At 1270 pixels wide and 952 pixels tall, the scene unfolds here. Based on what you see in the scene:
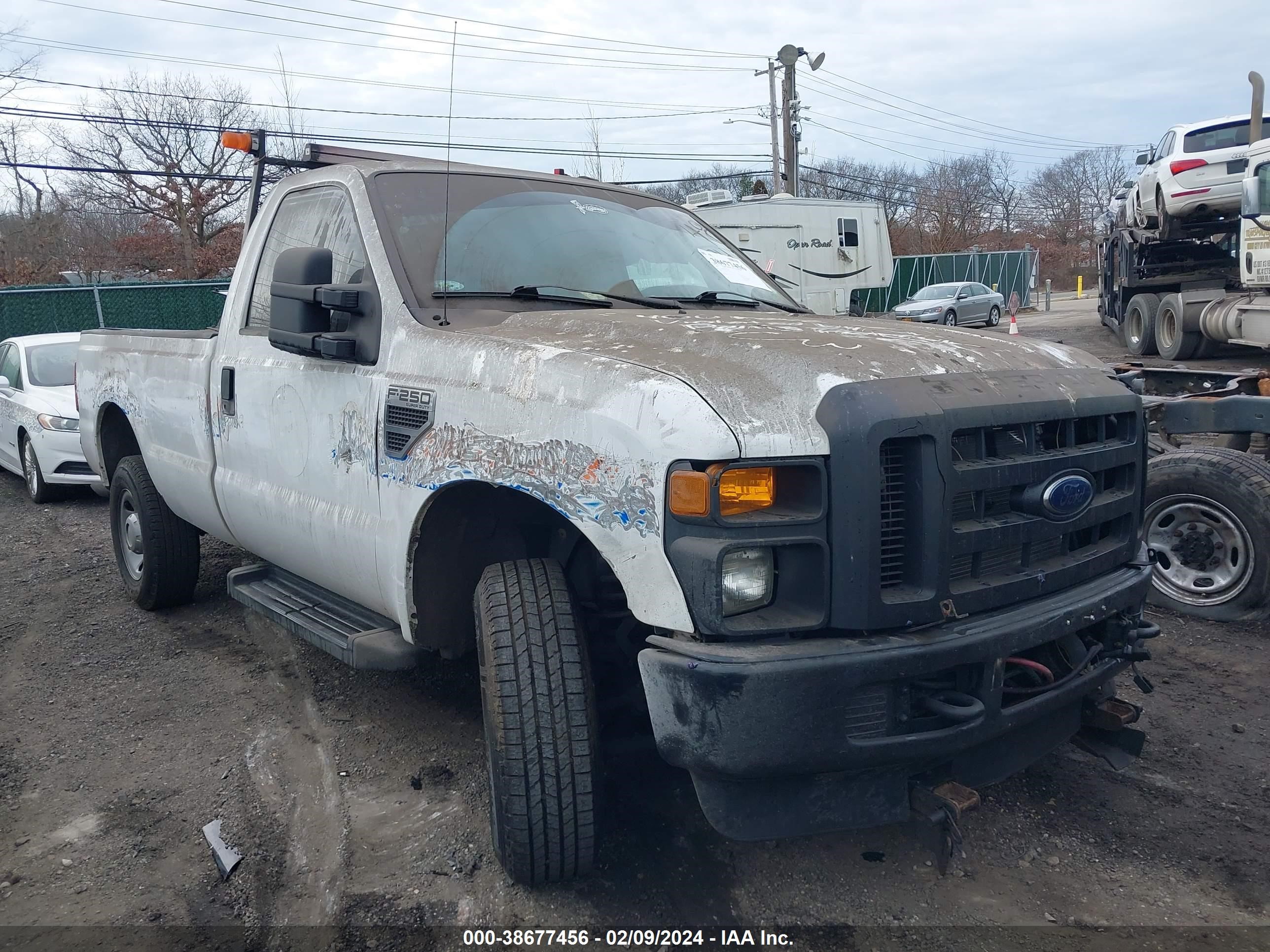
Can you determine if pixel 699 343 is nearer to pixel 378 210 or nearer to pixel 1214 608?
pixel 378 210

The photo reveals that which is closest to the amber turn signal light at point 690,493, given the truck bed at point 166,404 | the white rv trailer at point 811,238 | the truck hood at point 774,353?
the truck hood at point 774,353

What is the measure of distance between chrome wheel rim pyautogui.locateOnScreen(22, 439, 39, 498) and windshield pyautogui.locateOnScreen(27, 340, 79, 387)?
625mm

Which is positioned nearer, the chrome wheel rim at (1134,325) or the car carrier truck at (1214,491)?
the car carrier truck at (1214,491)

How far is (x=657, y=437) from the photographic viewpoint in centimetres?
237

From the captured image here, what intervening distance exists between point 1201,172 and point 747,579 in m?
15.1

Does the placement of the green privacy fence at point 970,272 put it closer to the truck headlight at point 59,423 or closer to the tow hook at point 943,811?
the truck headlight at point 59,423

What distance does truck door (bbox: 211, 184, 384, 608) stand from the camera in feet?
11.2

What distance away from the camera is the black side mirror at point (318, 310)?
3.25 metres

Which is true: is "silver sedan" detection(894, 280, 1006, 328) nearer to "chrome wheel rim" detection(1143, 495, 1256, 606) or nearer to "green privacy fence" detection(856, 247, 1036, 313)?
"green privacy fence" detection(856, 247, 1036, 313)

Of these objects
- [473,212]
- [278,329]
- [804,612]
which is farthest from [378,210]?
[804,612]

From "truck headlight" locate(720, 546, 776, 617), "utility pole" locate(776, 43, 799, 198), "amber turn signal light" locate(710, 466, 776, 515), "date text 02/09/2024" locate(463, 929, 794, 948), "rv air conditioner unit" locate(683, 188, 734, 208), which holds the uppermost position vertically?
"utility pole" locate(776, 43, 799, 198)

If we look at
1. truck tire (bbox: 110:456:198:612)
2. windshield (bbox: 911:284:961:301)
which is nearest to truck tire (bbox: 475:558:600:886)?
truck tire (bbox: 110:456:198:612)

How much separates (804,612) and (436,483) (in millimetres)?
1186

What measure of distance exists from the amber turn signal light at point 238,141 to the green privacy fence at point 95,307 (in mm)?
15740
